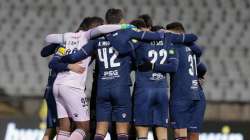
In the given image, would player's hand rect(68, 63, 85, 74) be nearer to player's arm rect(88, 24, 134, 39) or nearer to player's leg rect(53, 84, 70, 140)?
player's leg rect(53, 84, 70, 140)

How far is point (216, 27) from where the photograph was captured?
1477 cm

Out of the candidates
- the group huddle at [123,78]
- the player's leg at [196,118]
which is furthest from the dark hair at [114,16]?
the player's leg at [196,118]

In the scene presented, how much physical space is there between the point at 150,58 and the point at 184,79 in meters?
0.49

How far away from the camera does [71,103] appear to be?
6.82 metres

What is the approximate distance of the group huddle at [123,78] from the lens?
264 inches

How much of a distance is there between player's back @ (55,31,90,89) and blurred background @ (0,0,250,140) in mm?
5639

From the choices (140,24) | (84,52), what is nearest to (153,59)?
(140,24)

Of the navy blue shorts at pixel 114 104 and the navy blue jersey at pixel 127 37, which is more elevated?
the navy blue jersey at pixel 127 37

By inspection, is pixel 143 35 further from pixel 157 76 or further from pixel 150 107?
pixel 150 107

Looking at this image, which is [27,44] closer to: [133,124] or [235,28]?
[235,28]

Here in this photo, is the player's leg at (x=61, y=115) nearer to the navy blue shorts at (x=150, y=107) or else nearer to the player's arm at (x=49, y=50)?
the player's arm at (x=49, y=50)

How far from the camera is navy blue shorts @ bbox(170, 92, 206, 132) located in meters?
7.02

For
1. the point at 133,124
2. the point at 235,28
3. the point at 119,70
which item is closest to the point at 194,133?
the point at 133,124

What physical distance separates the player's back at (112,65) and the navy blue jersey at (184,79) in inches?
22.6
